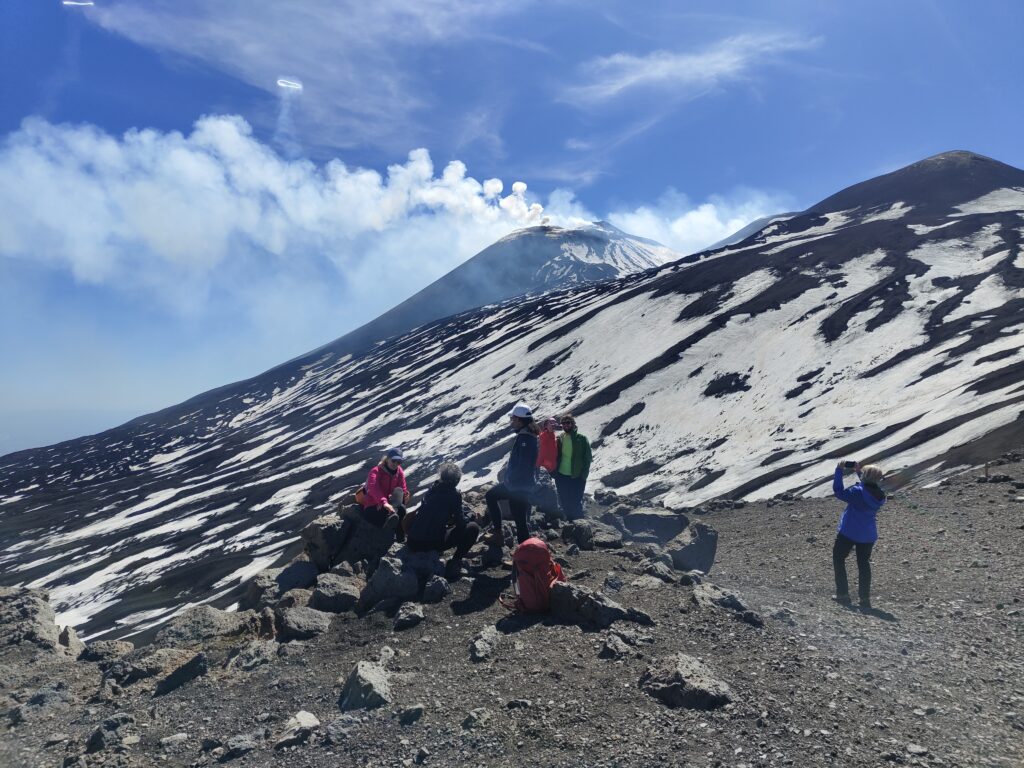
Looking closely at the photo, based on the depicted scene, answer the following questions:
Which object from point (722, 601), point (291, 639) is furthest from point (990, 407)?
point (291, 639)

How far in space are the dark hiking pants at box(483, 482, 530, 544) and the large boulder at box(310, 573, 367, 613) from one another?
8.33 ft

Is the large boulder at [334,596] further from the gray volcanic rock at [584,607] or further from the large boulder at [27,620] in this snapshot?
the large boulder at [27,620]

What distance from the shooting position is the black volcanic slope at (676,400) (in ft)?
108

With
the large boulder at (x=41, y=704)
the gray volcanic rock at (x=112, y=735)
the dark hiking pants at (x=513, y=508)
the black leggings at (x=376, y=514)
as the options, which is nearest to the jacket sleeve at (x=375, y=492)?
the black leggings at (x=376, y=514)

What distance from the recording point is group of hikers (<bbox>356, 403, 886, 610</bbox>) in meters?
Answer: 9.87

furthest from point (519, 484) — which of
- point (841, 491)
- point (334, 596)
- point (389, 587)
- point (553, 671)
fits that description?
point (841, 491)

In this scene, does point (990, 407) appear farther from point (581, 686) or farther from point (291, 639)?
point (291, 639)

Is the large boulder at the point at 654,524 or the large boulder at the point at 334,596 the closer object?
the large boulder at the point at 334,596

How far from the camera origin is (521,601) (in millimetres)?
8641

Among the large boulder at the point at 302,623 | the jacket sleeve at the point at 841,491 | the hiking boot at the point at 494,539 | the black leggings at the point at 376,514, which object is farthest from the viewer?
the black leggings at the point at 376,514

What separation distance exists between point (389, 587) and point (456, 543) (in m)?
1.37

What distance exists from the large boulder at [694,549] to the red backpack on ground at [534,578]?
15.2 feet

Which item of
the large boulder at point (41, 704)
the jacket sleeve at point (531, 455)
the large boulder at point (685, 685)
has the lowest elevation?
the large boulder at point (685, 685)

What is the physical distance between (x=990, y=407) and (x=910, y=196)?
89939 millimetres
